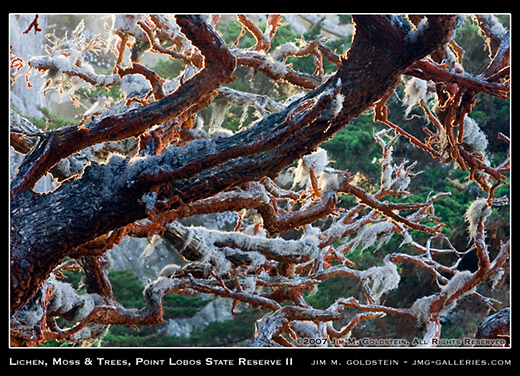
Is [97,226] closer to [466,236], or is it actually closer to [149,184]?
[149,184]

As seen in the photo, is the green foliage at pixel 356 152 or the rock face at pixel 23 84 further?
the rock face at pixel 23 84

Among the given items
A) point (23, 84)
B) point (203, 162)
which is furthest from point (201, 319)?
point (203, 162)

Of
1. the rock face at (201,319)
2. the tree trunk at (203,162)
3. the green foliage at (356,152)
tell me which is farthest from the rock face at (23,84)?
the tree trunk at (203,162)

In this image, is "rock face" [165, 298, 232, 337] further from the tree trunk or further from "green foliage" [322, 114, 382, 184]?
the tree trunk

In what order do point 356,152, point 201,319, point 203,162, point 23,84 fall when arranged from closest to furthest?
1. point 203,162
2. point 356,152
3. point 201,319
4. point 23,84

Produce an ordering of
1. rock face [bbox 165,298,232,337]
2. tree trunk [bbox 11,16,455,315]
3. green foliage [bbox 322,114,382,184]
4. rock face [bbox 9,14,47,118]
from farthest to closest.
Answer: rock face [bbox 9,14,47,118] < rock face [bbox 165,298,232,337] < green foliage [bbox 322,114,382,184] < tree trunk [bbox 11,16,455,315]

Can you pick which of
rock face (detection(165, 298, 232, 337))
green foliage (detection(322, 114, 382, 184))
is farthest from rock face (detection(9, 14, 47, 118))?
green foliage (detection(322, 114, 382, 184))

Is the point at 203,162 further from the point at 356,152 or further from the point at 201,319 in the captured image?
the point at 201,319

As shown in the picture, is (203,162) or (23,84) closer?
(203,162)

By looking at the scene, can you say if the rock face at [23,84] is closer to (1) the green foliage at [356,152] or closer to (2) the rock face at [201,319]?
(2) the rock face at [201,319]

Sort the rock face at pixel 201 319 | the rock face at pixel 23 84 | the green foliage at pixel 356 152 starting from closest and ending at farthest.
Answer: the green foliage at pixel 356 152 < the rock face at pixel 201 319 < the rock face at pixel 23 84

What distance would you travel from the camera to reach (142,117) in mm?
2824

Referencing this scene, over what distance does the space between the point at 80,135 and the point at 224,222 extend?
1034 cm
